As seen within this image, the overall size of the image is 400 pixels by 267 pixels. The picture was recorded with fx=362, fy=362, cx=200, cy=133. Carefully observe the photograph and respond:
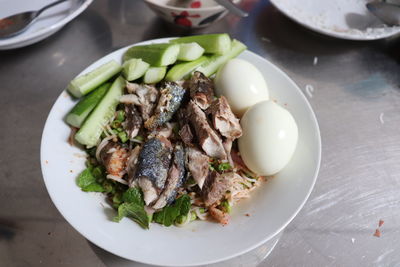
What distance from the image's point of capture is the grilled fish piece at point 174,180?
1316 millimetres

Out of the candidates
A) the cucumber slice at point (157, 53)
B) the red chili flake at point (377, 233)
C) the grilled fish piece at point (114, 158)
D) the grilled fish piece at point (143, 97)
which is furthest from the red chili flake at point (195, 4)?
the red chili flake at point (377, 233)

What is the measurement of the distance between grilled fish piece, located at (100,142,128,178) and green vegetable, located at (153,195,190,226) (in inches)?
8.8

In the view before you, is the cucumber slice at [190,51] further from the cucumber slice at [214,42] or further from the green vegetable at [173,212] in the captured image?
the green vegetable at [173,212]

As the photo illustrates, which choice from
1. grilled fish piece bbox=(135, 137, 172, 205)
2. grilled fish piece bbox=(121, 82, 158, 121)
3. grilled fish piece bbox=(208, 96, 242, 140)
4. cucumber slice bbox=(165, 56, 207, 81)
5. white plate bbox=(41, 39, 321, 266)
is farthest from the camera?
cucumber slice bbox=(165, 56, 207, 81)

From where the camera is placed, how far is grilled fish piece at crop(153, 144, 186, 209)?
1316 millimetres

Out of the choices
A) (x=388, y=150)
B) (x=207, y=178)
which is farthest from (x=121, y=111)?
(x=388, y=150)

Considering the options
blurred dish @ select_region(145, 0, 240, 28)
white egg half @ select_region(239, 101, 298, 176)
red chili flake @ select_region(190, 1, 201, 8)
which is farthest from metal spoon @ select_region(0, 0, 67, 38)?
white egg half @ select_region(239, 101, 298, 176)

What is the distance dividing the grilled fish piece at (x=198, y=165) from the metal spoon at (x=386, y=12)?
61.2 inches

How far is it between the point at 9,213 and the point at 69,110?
571mm

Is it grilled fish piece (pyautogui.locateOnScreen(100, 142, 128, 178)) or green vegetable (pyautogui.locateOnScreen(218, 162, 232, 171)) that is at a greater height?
→ grilled fish piece (pyautogui.locateOnScreen(100, 142, 128, 178))

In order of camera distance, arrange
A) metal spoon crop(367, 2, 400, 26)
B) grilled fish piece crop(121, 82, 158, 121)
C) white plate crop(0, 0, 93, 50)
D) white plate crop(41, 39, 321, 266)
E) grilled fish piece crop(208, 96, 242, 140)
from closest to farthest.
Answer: white plate crop(41, 39, 321, 266)
grilled fish piece crop(208, 96, 242, 140)
grilled fish piece crop(121, 82, 158, 121)
white plate crop(0, 0, 93, 50)
metal spoon crop(367, 2, 400, 26)

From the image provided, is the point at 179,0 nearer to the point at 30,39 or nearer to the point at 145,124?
the point at 30,39

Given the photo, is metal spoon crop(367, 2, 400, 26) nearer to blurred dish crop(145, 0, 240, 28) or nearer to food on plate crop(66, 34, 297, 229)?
blurred dish crop(145, 0, 240, 28)

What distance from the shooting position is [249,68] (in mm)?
1595
